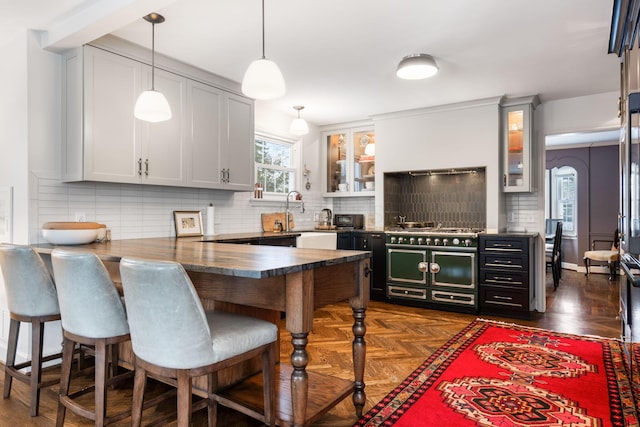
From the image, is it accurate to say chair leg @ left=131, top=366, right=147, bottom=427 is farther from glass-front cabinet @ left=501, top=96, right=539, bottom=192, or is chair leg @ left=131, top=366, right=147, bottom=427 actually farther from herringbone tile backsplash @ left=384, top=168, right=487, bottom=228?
glass-front cabinet @ left=501, top=96, right=539, bottom=192

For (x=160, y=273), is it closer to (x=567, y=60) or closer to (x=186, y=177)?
(x=186, y=177)

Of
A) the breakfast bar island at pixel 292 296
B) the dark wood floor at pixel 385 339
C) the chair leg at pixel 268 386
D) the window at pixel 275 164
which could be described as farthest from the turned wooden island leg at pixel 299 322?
the window at pixel 275 164

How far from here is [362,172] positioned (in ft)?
19.1

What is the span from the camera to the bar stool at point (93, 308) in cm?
175

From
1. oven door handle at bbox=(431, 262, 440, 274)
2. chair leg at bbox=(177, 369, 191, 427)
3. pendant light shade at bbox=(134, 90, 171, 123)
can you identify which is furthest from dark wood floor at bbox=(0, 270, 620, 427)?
pendant light shade at bbox=(134, 90, 171, 123)

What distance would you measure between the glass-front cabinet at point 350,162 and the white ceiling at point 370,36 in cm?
145

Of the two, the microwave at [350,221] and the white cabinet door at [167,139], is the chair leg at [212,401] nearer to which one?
the white cabinet door at [167,139]

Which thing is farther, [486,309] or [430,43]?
[486,309]

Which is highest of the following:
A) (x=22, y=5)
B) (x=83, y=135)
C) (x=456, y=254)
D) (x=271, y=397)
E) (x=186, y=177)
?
(x=22, y=5)

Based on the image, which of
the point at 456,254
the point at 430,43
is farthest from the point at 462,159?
the point at 430,43

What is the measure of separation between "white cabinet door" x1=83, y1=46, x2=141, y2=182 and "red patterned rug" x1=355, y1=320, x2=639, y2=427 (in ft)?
8.21

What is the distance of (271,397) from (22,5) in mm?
2800

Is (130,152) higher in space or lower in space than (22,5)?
lower

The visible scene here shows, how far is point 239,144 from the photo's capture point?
417 cm
